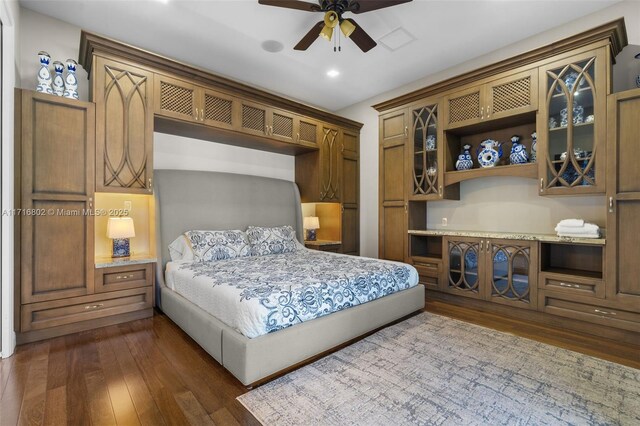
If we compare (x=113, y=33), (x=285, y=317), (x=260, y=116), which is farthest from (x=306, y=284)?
(x=113, y=33)

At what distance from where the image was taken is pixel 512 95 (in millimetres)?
3393

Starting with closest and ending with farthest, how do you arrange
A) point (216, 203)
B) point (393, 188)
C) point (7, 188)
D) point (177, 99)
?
point (7, 188) → point (177, 99) → point (216, 203) → point (393, 188)

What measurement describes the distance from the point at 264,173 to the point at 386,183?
1.97m

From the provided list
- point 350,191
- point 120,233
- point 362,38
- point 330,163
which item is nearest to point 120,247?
point 120,233

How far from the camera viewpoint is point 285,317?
2.10m

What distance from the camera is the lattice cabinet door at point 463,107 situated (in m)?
3.67

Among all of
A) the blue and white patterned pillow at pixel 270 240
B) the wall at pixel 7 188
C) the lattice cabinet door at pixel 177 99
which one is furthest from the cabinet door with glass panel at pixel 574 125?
the wall at pixel 7 188

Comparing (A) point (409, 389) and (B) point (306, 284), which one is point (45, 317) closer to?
(B) point (306, 284)

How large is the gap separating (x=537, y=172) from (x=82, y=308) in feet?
15.8

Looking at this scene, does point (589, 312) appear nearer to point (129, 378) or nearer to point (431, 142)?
point (431, 142)

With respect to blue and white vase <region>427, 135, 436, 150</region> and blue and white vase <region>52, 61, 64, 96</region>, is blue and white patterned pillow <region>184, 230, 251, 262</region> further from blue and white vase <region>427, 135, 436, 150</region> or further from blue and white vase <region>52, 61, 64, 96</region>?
blue and white vase <region>427, 135, 436, 150</region>

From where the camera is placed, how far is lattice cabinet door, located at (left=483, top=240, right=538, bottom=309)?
Answer: 3.16 m

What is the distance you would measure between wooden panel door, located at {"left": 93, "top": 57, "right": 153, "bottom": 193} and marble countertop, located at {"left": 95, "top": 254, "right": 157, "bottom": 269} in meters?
0.71

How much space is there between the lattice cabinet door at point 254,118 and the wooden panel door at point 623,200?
12.3 feet
